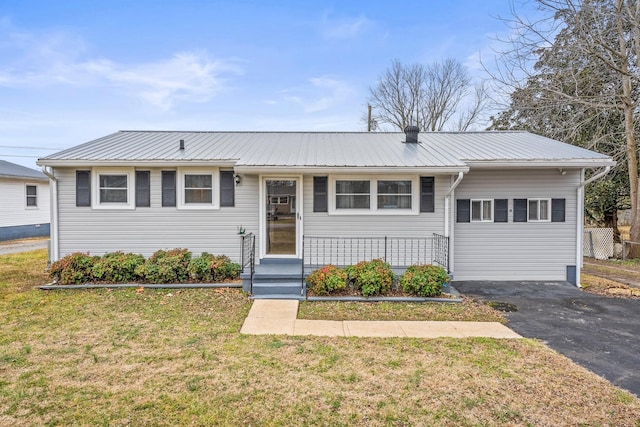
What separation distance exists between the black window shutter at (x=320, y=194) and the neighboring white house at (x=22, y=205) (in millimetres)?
16470

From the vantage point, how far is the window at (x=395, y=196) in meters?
7.99

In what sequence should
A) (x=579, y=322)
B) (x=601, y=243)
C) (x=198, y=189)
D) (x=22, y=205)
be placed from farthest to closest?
(x=22, y=205)
(x=601, y=243)
(x=198, y=189)
(x=579, y=322)

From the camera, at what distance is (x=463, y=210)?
824cm

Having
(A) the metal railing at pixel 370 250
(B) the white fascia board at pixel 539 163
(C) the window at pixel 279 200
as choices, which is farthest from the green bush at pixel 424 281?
(C) the window at pixel 279 200

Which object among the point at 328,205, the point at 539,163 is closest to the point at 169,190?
the point at 328,205

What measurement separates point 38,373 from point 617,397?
19.8 ft

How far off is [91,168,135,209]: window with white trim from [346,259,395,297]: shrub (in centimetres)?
554

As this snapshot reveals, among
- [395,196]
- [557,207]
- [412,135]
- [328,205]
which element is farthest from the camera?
[412,135]

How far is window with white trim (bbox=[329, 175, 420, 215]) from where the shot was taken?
791cm

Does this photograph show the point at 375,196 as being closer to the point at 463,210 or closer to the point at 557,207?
the point at 463,210

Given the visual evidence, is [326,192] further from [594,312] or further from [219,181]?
[594,312]

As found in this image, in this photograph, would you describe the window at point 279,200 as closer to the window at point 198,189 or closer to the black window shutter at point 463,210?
the window at point 198,189

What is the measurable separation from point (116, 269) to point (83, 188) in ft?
7.27

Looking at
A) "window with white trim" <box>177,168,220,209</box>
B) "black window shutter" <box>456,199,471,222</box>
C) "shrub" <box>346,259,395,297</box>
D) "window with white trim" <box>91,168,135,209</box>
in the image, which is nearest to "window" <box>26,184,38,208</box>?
"window with white trim" <box>91,168,135,209</box>
